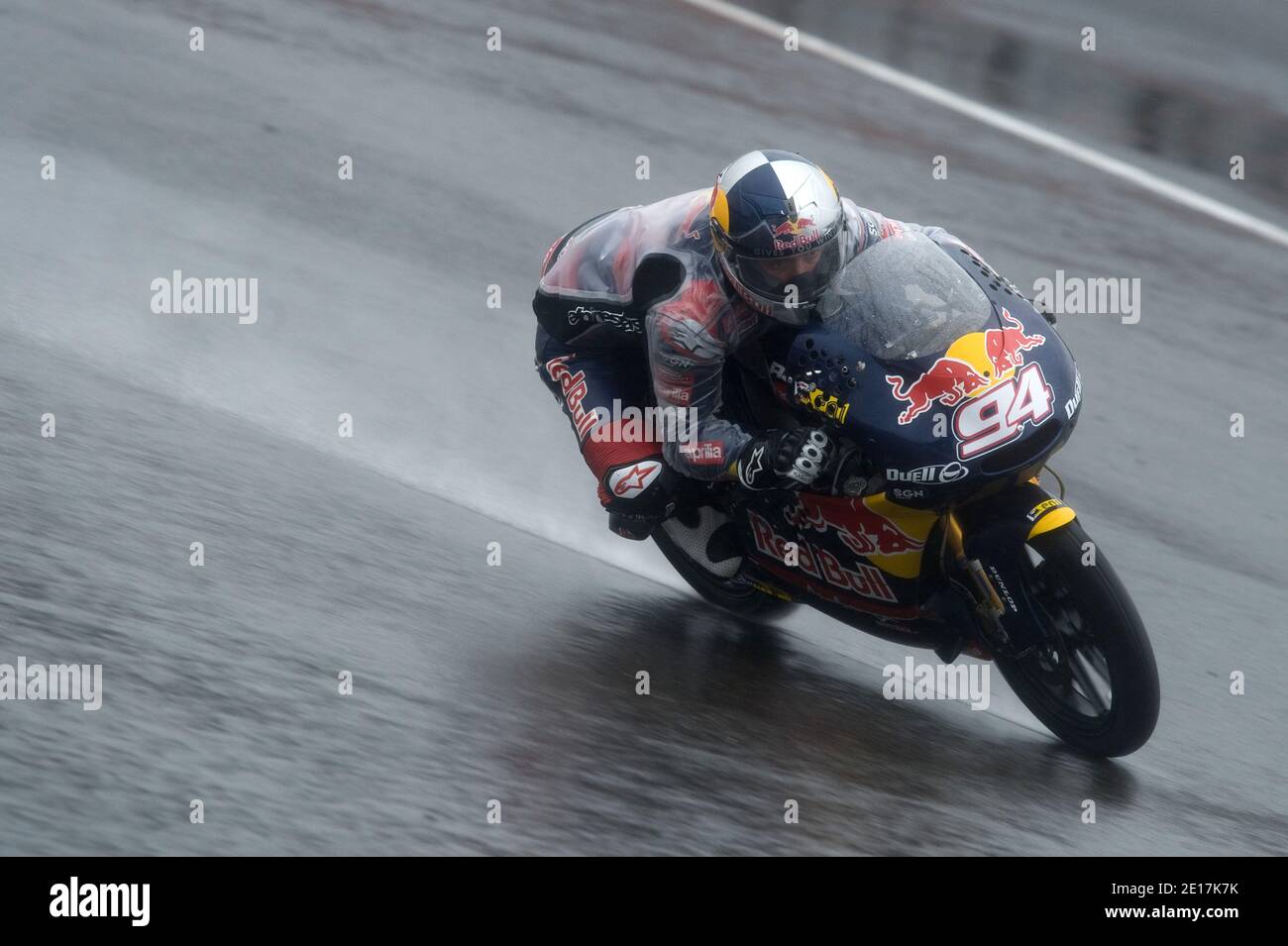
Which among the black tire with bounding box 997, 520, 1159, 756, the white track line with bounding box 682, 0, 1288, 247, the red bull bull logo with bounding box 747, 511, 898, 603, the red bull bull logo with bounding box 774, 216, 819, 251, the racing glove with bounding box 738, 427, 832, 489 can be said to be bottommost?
the black tire with bounding box 997, 520, 1159, 756

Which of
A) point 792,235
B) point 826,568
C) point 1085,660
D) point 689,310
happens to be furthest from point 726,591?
point 792,235

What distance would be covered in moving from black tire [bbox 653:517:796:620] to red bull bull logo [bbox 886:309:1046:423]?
142 centimetres

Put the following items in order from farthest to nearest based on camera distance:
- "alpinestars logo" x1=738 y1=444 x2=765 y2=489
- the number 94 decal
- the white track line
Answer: the white track line, "alpinestars logo" x1=738 y1=444 x2=765 y2=489, the number 94 decal

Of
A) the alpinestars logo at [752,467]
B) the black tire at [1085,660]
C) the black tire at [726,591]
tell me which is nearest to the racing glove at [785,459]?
the alpinestars logo at [752,467]

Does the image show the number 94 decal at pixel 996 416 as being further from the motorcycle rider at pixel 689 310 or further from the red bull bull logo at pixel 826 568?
the red bull bull logo at pixel 826 568

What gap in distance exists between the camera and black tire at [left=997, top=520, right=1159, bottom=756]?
14.3ft

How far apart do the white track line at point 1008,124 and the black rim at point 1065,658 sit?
238 inches

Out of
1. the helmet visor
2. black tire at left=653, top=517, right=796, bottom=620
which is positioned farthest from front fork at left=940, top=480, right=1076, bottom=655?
black tire at left=653, top=517, right=796, bottom=620

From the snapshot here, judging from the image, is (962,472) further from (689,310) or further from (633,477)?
(633,477)

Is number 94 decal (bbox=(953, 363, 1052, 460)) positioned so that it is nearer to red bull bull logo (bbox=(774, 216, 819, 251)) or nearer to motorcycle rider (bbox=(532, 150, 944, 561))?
motorcycle rider (bbox=(532, 150, 944, 561))

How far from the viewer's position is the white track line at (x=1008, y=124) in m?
10.0

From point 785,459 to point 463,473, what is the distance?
2.31 metres
